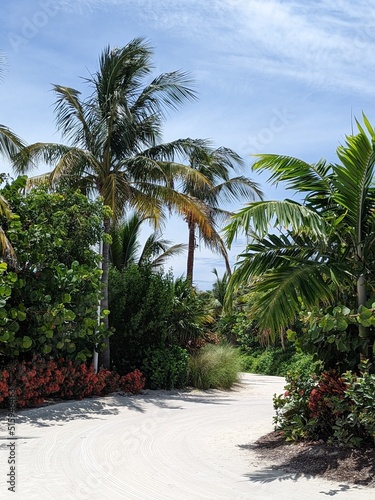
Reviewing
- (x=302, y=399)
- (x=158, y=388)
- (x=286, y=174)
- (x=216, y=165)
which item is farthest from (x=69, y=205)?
(x=216, y=165)

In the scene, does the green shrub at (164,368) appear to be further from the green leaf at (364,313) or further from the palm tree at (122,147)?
the green leaf at (364,313)

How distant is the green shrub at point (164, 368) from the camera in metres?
16.6

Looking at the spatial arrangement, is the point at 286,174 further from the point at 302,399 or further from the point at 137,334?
the point at 137,334

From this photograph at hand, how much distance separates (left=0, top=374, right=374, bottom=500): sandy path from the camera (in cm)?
614

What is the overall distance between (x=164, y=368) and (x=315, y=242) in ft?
31.9

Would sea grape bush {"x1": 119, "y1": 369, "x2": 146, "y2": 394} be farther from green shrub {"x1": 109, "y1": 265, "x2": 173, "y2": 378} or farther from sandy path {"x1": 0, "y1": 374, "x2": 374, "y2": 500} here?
sandy path {"x1": 0, "y1": 374, "x2": 374, "y2": 500}

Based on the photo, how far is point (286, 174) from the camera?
8367 millimetres

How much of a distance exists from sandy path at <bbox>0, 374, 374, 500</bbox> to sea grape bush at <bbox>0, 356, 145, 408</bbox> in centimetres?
47

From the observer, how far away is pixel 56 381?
12977 millimetres

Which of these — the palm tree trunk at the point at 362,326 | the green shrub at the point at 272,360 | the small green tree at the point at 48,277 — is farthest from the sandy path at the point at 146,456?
the green shrub at the point at 272,360

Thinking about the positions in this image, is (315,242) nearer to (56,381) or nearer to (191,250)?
(56,381)

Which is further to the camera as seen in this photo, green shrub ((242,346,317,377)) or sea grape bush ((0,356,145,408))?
green shrub ((242,346,317,377))

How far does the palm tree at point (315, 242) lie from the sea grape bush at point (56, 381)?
5867 mm

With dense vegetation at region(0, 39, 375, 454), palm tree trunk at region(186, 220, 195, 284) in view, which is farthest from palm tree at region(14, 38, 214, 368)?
palm tree trunk at region(186, 220, 195, 284)
